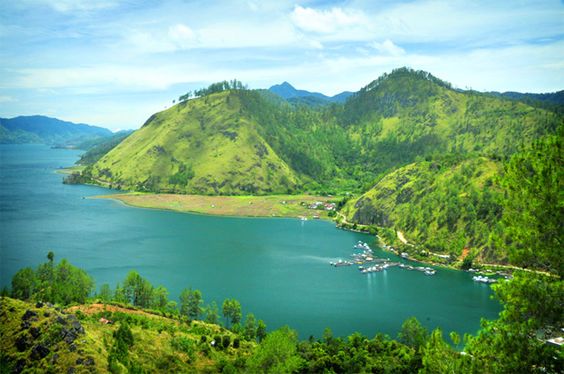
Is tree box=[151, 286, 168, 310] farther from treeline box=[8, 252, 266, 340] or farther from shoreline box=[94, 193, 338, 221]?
shoreline box=[94, 193, 338, 221]

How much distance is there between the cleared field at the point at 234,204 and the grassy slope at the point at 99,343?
344ft

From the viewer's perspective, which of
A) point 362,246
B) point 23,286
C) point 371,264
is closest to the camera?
point 23,286

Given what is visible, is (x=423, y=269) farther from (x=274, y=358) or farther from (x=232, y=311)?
(x=274, y=358)

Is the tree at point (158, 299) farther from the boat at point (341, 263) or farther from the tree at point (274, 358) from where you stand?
the boat at point (341, 263)

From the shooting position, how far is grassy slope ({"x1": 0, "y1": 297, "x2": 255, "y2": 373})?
99.8 ft

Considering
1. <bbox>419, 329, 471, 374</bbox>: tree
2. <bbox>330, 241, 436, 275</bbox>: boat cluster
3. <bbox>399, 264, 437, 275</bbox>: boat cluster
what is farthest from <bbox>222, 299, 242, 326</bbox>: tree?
<bbox>419, 329, 471, 374</bbox>: tree

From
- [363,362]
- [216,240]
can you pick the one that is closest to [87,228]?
[216,240]

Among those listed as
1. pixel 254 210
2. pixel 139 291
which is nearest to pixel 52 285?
pixel 139 291

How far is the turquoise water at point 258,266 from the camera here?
235ft

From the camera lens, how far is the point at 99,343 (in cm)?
3512

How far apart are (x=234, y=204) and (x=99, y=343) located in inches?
5484

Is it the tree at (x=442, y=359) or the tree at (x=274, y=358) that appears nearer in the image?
the tree at (x=442, y=359)

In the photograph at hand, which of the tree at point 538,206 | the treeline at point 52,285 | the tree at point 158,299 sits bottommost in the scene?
the tree at point 158,299

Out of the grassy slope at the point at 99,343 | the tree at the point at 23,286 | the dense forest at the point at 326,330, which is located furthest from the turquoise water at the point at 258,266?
the grassy slope at the point at 99,343
